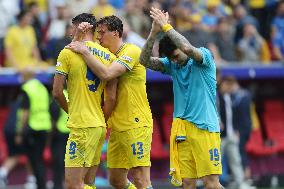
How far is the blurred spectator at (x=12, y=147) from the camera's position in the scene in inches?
749

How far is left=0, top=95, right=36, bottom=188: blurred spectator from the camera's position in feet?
62.4

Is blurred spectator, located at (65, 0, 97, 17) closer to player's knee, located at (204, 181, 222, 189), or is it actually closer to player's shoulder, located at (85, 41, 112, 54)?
player's shoulder, located at (85, 41, 112, 54)

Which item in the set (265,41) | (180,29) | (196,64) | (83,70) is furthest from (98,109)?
(265,41)

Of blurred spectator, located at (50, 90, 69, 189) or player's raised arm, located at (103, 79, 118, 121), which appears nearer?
player's raised arm, located at (103, 79, 118, 121)

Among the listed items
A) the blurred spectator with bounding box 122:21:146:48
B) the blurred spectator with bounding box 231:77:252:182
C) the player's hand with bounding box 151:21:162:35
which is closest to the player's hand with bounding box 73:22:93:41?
the player's hand with bounding box 151:21:162:35

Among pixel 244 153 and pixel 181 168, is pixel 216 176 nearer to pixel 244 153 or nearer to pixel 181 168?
pixel 181 168

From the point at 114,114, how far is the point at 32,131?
5.55m

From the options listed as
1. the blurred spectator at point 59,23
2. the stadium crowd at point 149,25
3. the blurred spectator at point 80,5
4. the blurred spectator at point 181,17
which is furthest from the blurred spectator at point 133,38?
the blurred spectator at point 80,5

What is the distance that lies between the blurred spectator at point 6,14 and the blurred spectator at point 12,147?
1.76 m

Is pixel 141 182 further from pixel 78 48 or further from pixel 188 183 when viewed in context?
pixel 78 48

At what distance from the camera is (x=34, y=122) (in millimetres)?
18641

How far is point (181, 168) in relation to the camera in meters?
12.8

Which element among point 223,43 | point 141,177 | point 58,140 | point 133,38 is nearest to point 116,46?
point 141,177

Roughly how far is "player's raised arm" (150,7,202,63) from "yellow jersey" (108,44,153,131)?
0.95 metres
